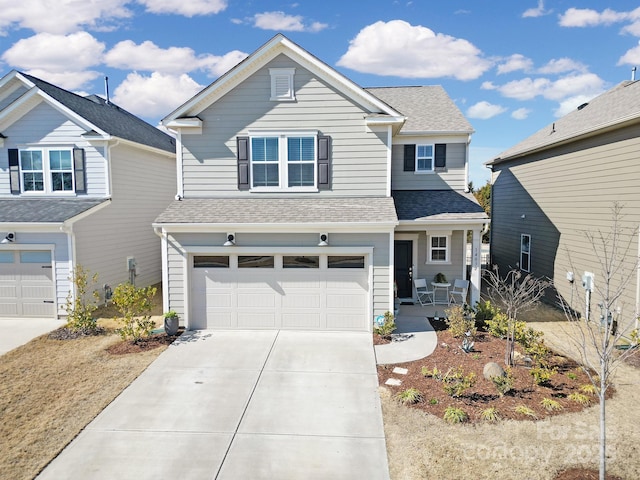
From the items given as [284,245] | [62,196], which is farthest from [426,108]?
[62,196]

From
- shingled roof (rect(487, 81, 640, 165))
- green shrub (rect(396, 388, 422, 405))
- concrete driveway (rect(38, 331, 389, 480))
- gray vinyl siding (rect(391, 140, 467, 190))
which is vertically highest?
shingled roof (rect(487, 81, 640, 165))

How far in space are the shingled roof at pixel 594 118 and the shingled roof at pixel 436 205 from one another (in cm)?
335

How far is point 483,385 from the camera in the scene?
7.45 meters

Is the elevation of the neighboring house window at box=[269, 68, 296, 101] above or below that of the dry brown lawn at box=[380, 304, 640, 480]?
above

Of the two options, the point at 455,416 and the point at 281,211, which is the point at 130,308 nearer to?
the point at 281,211

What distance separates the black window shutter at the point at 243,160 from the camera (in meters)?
11.4

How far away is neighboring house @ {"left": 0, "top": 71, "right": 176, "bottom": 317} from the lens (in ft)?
39.6

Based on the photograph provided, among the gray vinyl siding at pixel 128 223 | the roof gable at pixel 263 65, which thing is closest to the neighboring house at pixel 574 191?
the roof gable at pixel 263 65

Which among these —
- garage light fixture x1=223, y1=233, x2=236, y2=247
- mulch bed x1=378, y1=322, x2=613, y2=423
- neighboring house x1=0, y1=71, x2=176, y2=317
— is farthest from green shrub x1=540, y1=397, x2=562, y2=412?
neighboring house x1=0, y1=71, x2=176, y2=317

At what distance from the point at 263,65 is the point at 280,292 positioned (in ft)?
20.2

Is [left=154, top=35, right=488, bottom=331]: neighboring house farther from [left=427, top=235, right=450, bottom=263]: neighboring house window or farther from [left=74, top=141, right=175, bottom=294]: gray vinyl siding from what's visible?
[left=74, top=141, right=175, bottom=294]: gray vinyl siding

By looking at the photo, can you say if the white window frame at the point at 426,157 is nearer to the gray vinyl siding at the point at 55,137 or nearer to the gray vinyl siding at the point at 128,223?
the gray vinyl siding at the point at 128,223

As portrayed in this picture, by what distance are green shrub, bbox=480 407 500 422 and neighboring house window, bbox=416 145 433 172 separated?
898cm

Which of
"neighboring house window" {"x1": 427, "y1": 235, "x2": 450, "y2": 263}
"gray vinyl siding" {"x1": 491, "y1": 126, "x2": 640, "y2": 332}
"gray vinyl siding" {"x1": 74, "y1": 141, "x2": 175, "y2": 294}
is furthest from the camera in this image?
"neighboring house window" {"x1": 427, "y1": 235, "x2": 450, "y2": 263}
